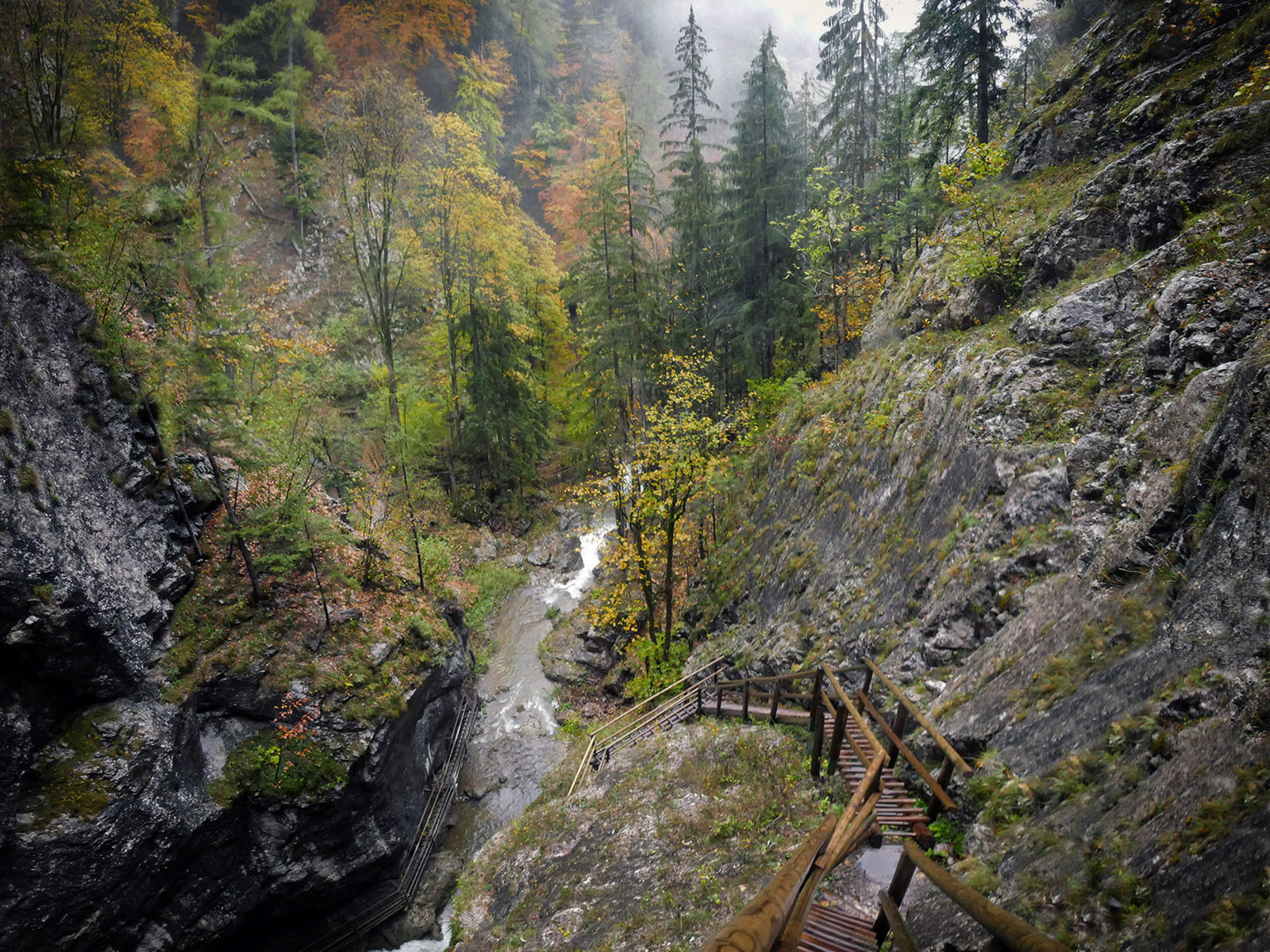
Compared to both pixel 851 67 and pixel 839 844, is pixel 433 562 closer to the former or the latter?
pixel 839 844

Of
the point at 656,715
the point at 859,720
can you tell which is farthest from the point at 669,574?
the point at 859,720

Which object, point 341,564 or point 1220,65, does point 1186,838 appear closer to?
point 1220,65

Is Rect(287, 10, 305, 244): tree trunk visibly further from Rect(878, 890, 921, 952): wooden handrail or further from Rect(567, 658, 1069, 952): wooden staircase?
Rect(878, 890, 921, 952): wooden handrail

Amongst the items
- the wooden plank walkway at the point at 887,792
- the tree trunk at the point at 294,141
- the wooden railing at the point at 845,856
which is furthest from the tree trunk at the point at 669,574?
the tree trunk at the point at 294,141

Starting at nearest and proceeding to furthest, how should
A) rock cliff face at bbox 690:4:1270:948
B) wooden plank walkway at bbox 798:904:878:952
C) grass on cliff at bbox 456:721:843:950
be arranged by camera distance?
rock cliff face at bbox 690:4:1270:948
wooden plank walkway at bbox 798:904:878:952
grass on cliff at bbox 456:721:843:950

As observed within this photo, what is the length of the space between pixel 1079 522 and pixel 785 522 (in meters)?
8.55

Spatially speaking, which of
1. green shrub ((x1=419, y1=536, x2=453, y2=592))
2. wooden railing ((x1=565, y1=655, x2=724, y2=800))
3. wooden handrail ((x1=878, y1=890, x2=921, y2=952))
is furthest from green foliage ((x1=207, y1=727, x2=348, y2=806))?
wooden handrail ((x1=878, y1=890, x2=921, y2=952))

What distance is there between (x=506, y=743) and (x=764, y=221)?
2138cm

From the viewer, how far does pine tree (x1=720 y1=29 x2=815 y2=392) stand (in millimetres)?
21625

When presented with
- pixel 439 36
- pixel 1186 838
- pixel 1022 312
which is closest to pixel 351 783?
pixel 1186 838

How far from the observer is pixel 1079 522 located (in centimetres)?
602

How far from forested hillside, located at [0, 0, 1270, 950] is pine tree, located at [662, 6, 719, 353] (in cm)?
64

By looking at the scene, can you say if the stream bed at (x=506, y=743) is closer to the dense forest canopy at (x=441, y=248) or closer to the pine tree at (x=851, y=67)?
the dense forest canopy at (x=441, y=248)

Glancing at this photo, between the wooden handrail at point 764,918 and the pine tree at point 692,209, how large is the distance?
23281 millimetres
